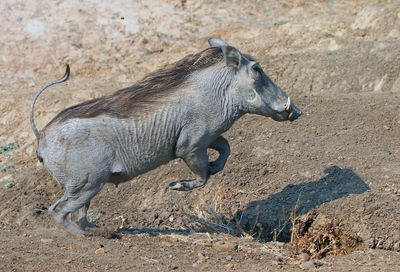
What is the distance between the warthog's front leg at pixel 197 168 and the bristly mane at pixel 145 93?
0.59 meters

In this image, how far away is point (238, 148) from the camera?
7.25 meters

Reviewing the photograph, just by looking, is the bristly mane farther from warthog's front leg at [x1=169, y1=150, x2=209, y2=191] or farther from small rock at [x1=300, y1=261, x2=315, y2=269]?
small rock at [x1=300, y1=261, x2=315, y2=269]

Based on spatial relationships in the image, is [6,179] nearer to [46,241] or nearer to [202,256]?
[46,241]

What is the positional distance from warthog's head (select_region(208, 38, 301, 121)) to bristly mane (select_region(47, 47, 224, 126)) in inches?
8.5

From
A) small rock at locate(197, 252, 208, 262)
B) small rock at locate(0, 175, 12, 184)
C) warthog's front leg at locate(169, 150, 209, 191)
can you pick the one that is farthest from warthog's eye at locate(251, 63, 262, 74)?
small rock at locate(0, 175, 12, 184)

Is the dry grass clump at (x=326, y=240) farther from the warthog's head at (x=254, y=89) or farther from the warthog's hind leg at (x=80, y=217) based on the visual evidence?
the warthog's hind leg at (x=80, y=217)

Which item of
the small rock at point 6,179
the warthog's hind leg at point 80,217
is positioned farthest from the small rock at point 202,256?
the small rock at point 6,179

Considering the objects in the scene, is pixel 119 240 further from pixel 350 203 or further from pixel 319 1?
pixel 319 1

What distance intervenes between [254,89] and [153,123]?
0.95 m

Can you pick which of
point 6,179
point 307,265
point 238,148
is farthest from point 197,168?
point 6,179

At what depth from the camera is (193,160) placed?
5.29m

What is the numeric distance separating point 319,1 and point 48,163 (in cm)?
987

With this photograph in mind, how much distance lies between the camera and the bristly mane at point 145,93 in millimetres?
5180

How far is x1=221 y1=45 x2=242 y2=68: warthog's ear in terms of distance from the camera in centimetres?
522
